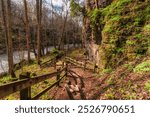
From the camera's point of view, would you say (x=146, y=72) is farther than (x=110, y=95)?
Yes

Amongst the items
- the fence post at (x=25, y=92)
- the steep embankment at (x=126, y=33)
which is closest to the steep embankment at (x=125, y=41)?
the steep embankment at (x=126, y=33)

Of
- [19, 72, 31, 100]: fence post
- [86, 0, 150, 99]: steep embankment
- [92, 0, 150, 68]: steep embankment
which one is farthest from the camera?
[92, 0, 150, 68]: steep embankment

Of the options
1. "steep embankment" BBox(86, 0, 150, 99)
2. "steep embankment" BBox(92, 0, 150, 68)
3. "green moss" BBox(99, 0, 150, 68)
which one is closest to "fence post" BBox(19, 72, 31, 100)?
"steep embankment" BBox(86, 0, 150, 99)

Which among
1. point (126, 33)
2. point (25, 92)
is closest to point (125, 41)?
point (126, 33)

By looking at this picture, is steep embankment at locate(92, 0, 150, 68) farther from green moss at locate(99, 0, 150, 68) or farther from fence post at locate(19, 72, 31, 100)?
fence post at locate(19, 72, 31, 100)

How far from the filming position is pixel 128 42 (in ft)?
35.9

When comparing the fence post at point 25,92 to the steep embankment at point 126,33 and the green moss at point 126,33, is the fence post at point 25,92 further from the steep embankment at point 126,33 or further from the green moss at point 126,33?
the green moss at point 126,33

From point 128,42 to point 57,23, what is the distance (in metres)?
43.3

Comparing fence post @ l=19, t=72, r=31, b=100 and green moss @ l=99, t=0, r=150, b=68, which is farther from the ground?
green moss @ l=99, t=0, r=150, b=68

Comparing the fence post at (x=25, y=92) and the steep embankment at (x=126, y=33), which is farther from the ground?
the steep embankment at (x=126, y=33)

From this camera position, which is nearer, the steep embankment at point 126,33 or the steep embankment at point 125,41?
the steep embankment at point 125,41

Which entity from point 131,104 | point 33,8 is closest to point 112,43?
point 131,104

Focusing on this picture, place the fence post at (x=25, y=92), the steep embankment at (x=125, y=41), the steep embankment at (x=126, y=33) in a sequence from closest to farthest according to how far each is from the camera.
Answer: the fence post at (x=25, y=92), the steep embankment at (x=125, y=41), the steep embankment at (x=126, y=33)

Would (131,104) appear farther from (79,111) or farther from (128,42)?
(128,42)
